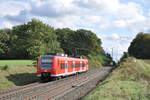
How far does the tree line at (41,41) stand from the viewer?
58209 mm

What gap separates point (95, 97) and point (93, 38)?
130440 mm

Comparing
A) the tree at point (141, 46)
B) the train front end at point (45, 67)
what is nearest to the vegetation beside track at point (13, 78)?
the train front end at point (45, 67)

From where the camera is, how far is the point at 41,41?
59.4 meters

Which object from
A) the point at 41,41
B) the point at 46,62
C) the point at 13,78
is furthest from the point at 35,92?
the point at 41,41

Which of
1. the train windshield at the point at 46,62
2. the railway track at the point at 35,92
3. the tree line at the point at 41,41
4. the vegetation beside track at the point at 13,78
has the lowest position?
the railway track at the point at 35,92

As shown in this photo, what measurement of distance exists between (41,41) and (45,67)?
782 inches

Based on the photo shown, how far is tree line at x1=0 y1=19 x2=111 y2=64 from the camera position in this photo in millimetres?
58209

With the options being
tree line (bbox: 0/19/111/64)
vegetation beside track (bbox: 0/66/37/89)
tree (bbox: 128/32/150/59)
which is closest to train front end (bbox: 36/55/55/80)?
vegetation beside track (bbox: 0/66/37/89)

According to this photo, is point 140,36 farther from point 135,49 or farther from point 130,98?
point 130,98

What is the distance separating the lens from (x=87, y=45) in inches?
5832

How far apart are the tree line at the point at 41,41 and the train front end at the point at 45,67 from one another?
44.5ft

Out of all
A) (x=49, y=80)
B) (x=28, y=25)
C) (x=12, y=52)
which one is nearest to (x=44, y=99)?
(x=49, y=80)

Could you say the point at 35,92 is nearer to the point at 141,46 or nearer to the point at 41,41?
the point at 41,41

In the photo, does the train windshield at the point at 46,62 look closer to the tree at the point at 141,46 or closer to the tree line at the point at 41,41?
the tree line at the point at 41,41
